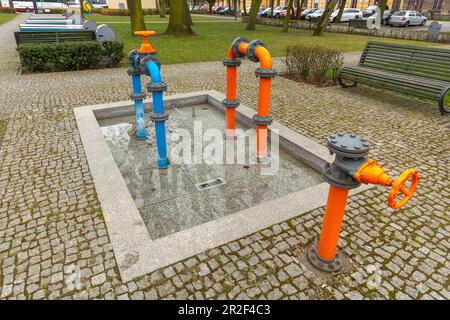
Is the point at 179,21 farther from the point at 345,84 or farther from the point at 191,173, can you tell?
Answer: the point at 191,173

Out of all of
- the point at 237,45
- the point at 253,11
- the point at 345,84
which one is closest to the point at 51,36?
the point at 237,45

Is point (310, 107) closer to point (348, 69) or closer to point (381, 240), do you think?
point (348, 69)

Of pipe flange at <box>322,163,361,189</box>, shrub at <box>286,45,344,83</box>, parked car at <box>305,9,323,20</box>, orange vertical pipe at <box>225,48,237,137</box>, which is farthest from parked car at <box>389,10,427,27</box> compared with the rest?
pipe flange at <box>322,163,361,189</box>

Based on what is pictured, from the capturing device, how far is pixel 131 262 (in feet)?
8.40

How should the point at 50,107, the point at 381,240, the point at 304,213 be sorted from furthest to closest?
the point at 50,107
the point at 304,213
the point at 381,240

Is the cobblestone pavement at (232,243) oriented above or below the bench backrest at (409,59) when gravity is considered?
below

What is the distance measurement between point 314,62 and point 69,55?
7502 mm

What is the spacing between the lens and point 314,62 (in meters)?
8.61

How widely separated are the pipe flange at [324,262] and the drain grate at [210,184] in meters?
1.65

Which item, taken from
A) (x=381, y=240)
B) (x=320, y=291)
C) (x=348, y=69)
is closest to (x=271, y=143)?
(x=381, y=240)

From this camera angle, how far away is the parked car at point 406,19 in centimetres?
2943

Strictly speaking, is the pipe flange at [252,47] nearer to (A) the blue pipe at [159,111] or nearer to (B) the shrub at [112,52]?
(A) the blue pipe at [159,111]

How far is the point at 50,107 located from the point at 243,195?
5002 millimetres

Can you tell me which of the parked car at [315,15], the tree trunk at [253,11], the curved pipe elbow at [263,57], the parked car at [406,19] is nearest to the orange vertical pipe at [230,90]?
the curved pipe elbow at [263,57]
